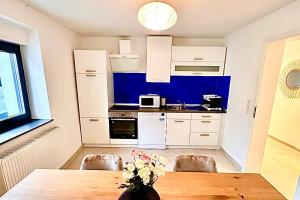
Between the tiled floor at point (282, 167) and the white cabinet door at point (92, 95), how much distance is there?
294cm

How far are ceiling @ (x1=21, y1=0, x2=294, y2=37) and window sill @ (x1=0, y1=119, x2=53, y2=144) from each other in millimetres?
1437

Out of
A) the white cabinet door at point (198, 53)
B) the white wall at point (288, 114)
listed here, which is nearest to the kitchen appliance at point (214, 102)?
the white cabinet door at point (198, 53)

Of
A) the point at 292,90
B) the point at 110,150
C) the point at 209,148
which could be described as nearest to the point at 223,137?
the point at 209,148

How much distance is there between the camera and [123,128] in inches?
127

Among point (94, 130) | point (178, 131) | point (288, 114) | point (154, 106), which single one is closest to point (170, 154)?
point (178, 131)

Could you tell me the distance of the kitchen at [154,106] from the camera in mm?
3062

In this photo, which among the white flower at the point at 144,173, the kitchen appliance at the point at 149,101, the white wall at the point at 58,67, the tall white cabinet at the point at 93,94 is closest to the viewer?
the white flower at the point at 144,173

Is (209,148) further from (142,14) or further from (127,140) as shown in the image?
(142,14)

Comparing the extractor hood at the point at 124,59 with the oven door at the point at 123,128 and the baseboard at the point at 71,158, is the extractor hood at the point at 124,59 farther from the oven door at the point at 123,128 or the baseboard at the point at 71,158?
the baseboard at the point at 71,158

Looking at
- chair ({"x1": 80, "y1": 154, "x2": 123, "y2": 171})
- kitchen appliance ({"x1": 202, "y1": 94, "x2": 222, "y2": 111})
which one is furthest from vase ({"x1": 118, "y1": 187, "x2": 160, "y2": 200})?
kitchen appliance ({"x1": 202, "y1": 94, "x2": 222, "y2": 111})

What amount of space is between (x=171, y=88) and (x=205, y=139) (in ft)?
4.20

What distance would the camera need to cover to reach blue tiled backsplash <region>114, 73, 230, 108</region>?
3484 millimetres

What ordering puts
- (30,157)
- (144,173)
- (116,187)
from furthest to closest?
(30,157)
(116,187)
(144,173)

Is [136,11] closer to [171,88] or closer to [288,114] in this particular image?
[171,88]
